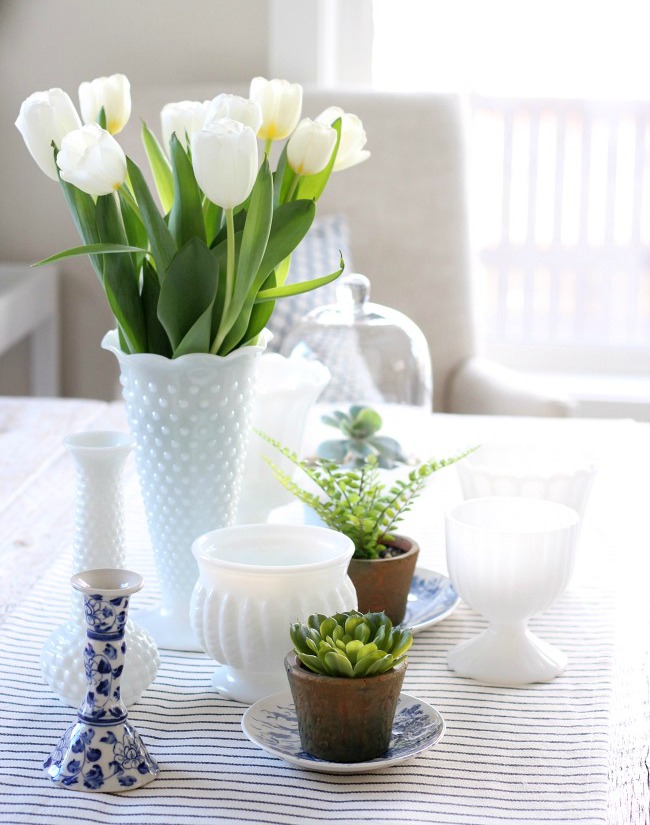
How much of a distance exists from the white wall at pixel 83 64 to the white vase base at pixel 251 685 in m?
1.96

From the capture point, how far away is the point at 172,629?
0.81m

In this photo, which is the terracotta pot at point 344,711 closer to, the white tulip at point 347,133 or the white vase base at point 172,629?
the white vase base at point 172,629

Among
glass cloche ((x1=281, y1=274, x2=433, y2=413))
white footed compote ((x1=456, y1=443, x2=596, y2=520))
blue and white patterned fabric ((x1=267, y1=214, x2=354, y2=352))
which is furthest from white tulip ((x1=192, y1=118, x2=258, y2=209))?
blue and white patterned fabric ((x1=267, y1=214, x2=354, y2=352))

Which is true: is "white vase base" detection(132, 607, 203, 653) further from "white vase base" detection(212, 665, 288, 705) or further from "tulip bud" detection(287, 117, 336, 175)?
"tulip bud" detection(287, 117, 336, 175)

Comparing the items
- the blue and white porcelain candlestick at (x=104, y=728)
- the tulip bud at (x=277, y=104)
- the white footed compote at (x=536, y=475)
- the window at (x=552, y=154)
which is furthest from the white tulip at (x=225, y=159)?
the window at (x=552, y=154)

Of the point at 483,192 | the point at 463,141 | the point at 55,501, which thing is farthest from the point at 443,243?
the point at 55,501

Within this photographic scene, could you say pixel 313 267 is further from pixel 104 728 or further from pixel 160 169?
pixel 104 728

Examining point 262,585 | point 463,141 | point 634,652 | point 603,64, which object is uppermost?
point 603,64

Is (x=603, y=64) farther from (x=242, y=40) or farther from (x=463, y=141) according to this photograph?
(x=242, y=40)

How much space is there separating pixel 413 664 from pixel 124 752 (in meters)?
0.24

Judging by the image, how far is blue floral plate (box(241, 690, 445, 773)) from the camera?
61 centimetres

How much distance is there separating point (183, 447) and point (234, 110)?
0.77ft

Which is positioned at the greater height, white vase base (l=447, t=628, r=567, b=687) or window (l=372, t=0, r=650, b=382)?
window (l=372, t=0, r=650, b=382)

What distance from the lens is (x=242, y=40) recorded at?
99.0 inches
